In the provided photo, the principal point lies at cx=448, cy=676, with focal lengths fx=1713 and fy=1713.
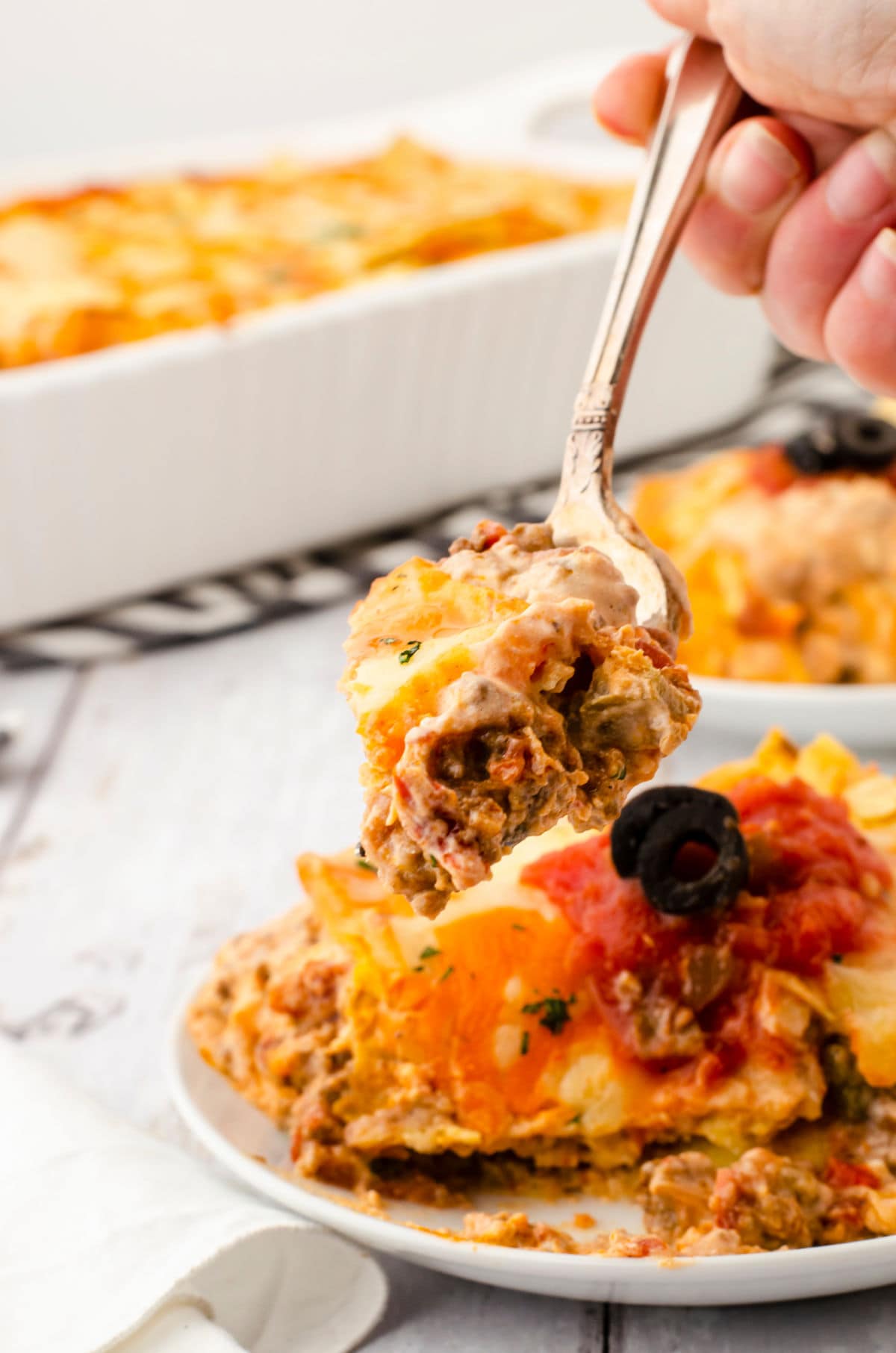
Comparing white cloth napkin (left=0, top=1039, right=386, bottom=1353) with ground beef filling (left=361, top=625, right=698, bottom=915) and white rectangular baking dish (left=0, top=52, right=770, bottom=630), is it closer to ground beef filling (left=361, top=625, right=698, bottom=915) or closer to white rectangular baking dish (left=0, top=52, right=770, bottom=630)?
ground beef filling (left=361, top=625, right=698, bottom=915)

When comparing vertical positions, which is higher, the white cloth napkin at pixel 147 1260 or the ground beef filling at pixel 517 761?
the ground beef filling at pixel 517 761

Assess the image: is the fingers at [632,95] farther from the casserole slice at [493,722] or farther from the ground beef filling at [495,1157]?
the ground beef filling at [495,1157]

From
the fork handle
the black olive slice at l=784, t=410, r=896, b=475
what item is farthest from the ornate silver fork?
the black olive slice at l=784, t=410, r=896, b=475

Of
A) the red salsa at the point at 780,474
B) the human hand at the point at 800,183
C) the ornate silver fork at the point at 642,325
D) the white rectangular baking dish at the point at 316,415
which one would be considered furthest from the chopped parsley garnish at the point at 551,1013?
the white rectangular baking dish at the point at 316,415

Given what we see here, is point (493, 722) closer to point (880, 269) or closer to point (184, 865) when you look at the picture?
point (880, 269)

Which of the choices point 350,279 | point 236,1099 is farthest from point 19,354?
point 236,1099

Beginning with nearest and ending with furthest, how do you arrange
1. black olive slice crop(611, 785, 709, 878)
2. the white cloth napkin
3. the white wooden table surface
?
Result: the white cloth napkin → the white wooden table surface → black olive slice crop(611, 785, 709, 878)

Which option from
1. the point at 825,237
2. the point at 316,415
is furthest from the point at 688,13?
the point at 316,415
